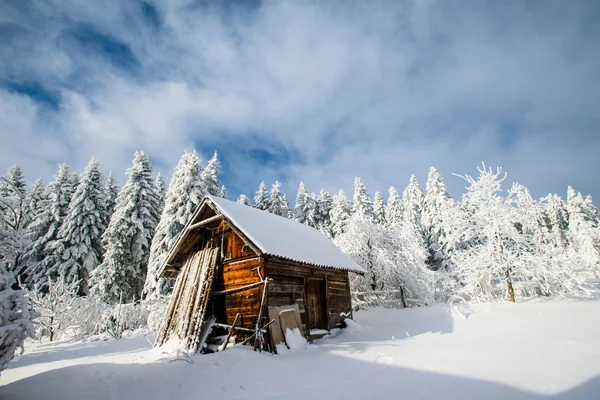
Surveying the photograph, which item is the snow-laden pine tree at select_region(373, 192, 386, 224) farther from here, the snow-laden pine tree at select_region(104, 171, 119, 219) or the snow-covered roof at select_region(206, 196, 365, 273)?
the snow-laden pine tree at select_region(104, 171, 119, 219)

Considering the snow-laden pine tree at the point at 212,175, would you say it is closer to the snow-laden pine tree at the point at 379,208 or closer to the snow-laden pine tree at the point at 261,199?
the snow-laden pine tree at the point at 261,199

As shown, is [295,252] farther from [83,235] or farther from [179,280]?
[83,235]

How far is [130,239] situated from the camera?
26875 mm

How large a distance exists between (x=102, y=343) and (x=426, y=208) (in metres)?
32.9

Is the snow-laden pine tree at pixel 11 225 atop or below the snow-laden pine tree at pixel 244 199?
below

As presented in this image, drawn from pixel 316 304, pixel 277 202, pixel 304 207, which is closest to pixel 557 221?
pixel 304 207

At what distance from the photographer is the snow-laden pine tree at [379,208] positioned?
43.5m

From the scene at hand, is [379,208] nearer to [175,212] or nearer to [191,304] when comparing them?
[175,212]

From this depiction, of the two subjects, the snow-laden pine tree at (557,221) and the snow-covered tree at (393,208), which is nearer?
the snow-covered tree at (393,208)

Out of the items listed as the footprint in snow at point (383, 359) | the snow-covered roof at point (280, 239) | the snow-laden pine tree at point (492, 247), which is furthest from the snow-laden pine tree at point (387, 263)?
the footprint in snow at point (383, 359)

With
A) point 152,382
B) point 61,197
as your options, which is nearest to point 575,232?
point 152,382

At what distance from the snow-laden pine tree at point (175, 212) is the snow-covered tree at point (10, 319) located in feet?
57.5

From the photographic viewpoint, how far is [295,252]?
42.0 feet

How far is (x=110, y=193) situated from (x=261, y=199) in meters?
18.6
